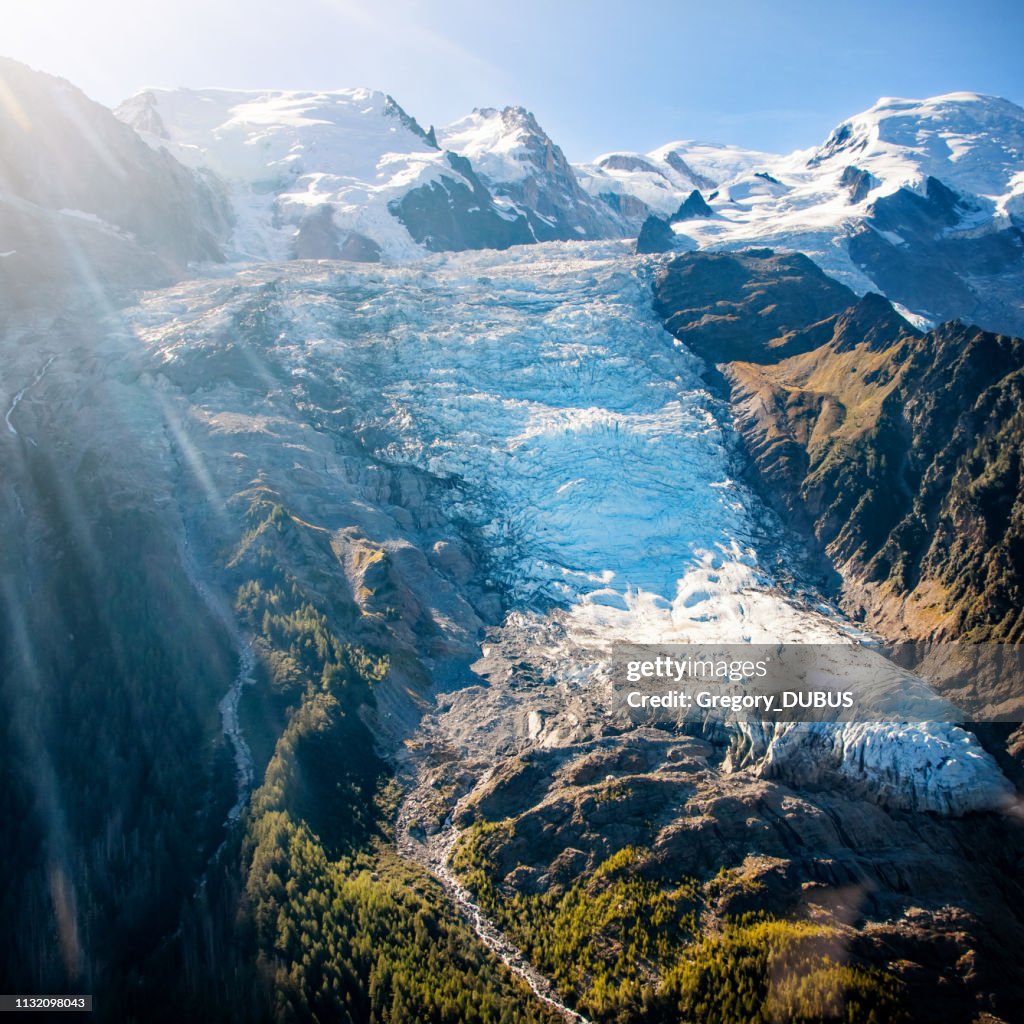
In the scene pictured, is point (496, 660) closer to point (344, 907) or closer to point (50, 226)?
point (344, 907)

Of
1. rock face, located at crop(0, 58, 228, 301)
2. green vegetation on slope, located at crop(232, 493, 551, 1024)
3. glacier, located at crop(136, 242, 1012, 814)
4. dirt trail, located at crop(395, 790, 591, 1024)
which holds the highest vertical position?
rock face, located at crop(0, 58, 228, 301)

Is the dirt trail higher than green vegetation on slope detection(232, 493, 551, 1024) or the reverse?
the reverse

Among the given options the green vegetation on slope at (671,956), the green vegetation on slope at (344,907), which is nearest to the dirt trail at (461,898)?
the green vegetation on slope at (671,956)

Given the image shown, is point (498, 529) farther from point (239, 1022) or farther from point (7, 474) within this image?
point (239, 1022)

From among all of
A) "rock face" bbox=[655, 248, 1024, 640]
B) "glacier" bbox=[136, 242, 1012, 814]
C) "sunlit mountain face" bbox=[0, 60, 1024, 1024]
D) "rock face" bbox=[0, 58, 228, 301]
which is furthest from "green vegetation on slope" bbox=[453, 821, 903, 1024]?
"rock face" bbox=[0, 58, 228, 301]

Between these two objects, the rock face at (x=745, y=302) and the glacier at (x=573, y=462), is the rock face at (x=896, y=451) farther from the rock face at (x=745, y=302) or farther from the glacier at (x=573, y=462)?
the glacier at (x=573, y=462)

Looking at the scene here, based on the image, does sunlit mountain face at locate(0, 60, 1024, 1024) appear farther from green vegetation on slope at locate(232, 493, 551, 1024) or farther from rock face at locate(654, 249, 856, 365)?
rock face at locate(654, 249, 856, 365)
